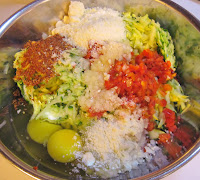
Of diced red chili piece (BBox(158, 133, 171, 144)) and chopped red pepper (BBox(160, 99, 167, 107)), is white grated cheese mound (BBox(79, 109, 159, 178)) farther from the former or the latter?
chopped red pepper (BBox(160, 99, 167, 107))

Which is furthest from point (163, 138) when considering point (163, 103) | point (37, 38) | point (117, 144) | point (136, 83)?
point (37, 38)

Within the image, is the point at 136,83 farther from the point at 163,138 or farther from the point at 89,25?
the point at 89,25

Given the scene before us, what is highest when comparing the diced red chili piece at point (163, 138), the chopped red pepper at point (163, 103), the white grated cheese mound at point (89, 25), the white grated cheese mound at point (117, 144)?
the white grated cheese mound at point (89, 25)

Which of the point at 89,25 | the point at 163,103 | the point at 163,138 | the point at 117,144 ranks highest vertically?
the point at 89,25

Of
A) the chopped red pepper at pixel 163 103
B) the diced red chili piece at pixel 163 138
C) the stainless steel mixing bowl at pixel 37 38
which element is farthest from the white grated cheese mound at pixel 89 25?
the diced red chili piece at pixel 163 138

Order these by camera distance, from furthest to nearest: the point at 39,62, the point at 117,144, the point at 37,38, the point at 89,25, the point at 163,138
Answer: the point at 37,38 → the point at 89,25 → the point at 39,62 → the point at 163,138 → the point at 117,144

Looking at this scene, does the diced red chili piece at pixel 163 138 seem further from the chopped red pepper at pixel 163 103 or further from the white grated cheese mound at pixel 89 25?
the white grated cheese mound at pixel 89 25

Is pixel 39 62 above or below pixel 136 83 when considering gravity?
below
